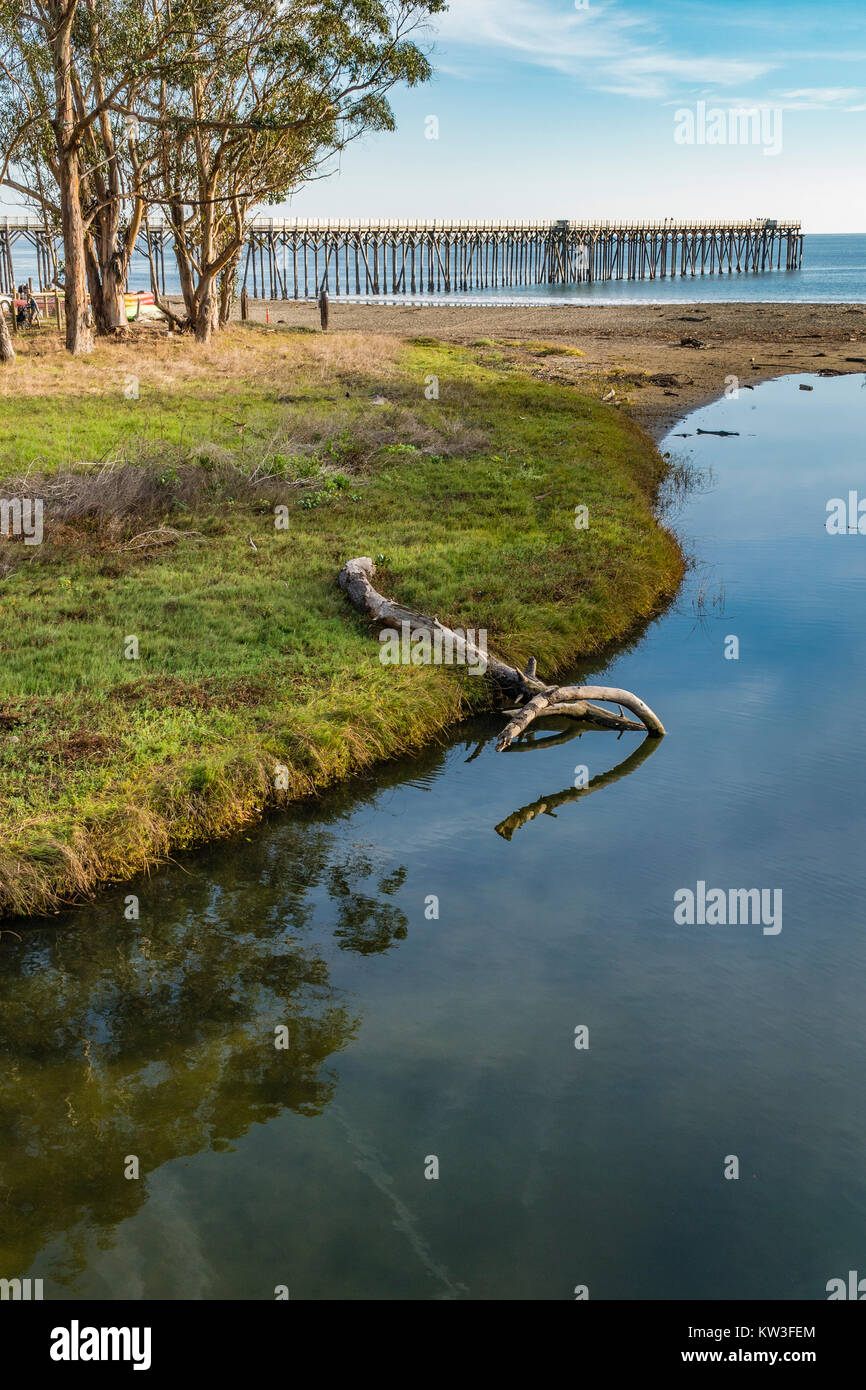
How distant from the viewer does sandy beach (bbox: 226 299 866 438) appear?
112 feet

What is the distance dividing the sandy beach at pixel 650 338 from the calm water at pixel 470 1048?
19.3 meters

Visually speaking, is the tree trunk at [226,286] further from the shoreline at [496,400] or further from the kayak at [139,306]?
the kayak at [139,306]

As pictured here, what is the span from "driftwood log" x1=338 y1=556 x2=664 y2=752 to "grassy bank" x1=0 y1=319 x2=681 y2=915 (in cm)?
28

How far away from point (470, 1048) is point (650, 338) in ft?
146

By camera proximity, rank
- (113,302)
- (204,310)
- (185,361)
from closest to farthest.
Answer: (185,361)
(113,302)
(204,310)

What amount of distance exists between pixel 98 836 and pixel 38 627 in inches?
181

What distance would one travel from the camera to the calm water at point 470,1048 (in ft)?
19.4

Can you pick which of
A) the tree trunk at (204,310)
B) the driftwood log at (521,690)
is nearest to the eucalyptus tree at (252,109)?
the tree trunk at (204,310)

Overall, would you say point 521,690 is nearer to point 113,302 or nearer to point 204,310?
point 204,310

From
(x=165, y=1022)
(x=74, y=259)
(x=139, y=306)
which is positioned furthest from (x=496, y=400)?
(x=165, y=1022)

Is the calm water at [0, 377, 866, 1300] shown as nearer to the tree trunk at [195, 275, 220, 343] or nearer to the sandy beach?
the sandy beach

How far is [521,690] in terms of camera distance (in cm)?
1249

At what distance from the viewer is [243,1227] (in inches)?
237

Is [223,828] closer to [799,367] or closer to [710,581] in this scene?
[710,581]
